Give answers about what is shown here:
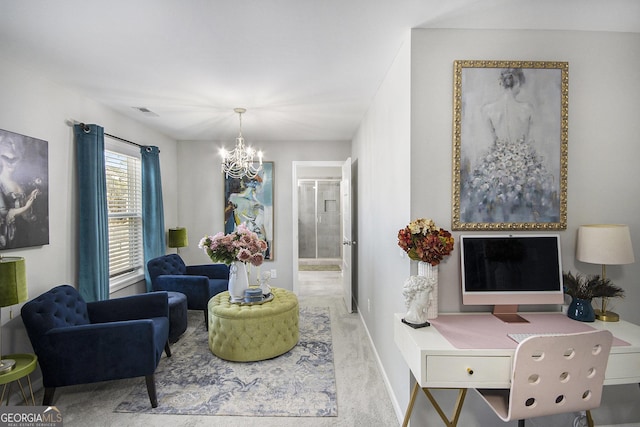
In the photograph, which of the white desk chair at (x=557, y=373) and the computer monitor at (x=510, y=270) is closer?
the white desk chair at (x=557, y=373)

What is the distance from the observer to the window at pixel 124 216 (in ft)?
11.7

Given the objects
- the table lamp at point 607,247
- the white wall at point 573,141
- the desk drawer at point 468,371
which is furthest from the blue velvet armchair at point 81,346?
the table lamp at point 607,247

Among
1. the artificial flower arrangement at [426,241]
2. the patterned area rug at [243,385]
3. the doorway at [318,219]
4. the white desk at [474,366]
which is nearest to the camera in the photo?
the white desk at [474,366]

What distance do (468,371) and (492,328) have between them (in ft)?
1.15

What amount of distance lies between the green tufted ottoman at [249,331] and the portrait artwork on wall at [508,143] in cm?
189

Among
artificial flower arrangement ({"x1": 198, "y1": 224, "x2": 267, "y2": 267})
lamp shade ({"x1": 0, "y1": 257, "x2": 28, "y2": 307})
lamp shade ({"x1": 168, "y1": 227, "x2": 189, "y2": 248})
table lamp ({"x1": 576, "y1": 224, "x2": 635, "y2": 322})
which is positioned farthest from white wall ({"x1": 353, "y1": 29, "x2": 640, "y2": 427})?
lamp shade ({"x1": 168, "y1": 227, "x2": 189, "y2": 248})

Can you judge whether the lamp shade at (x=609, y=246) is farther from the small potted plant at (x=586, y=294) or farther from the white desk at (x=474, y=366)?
the white desk at (x=474, y=366)

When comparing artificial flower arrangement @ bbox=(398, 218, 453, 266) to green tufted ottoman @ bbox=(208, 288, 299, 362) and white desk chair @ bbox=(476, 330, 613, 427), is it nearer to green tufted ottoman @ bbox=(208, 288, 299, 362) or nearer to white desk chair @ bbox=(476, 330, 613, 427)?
white desk chair @ bbox=(476, 330, 613, 427)

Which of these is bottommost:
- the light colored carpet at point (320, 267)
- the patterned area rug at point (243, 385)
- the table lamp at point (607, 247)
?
the patterned area rug at point (243, 385)

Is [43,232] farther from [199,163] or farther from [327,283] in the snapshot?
[327,283]

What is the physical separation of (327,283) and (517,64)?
4742 mm

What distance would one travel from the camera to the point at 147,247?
13.0 feet

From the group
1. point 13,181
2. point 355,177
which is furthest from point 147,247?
point 355,177

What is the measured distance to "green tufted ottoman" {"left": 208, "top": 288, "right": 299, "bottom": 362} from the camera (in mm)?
2928
